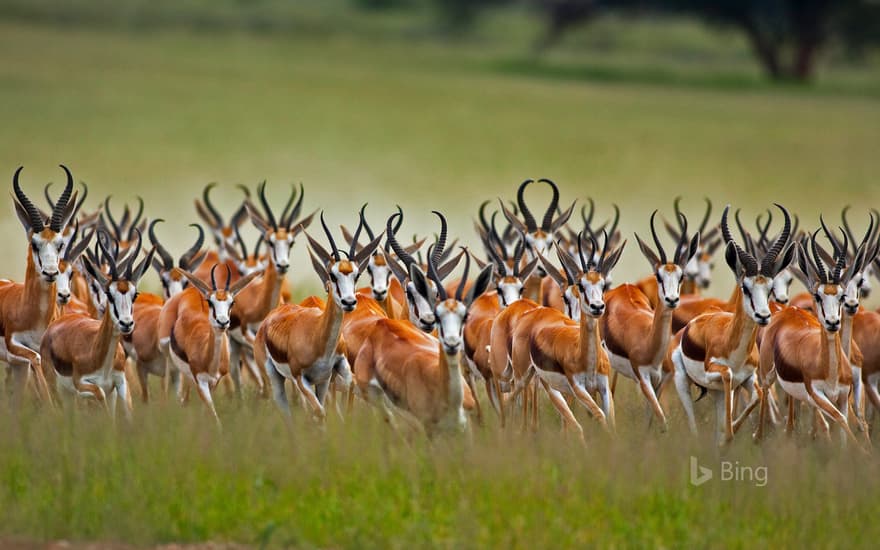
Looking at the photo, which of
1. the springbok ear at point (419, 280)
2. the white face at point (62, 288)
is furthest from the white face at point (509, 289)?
the white face at point (62, 288)

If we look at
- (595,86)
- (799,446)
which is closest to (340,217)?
(799,446)

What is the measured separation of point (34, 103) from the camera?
50969 mm

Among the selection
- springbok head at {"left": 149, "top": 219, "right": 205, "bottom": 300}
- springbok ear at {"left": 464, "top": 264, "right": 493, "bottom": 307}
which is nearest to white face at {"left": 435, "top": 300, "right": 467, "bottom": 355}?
springbok ear at {"left": 464, "top": 264, "right": 493, "bottom": 307}

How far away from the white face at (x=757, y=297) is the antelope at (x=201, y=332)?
4.21 meters

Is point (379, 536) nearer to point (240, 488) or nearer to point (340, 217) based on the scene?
point (240, 488)

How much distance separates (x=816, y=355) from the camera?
437 inches

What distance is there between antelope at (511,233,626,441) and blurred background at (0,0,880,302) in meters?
9.84

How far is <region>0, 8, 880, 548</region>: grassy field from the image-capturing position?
9.19 metres

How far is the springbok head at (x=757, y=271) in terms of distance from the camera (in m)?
11.0

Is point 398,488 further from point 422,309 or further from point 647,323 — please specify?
point 647,323

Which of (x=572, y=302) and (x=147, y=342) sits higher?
(x=572, y=302)

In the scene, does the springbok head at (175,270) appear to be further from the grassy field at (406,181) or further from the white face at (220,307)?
the grassy field at (406,181)

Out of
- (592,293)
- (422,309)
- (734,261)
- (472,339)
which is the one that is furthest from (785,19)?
(592,293)

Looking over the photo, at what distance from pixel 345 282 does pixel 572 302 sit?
9.19 feet
